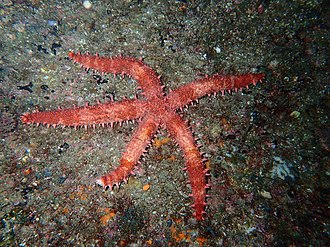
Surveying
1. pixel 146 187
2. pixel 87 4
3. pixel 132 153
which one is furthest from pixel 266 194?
pixel 87 4

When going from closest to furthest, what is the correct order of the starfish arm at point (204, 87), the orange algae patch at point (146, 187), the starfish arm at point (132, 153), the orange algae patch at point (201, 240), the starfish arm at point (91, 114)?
the orange algae patch at point (201, 240) < the starfish arm at point (132, 153) < the starfish arm at point (91, 114) < the orange algae patch at point (146, 187) < the starfish arm at point (204, 87)

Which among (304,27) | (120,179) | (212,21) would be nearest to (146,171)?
(120,179)

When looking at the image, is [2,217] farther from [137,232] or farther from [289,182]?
[289,182]

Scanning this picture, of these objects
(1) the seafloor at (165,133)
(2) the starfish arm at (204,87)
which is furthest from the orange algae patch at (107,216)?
(2) the starfish arm at (204,87)

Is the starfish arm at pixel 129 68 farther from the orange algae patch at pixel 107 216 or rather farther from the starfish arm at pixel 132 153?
the orange algae patch at pixel 107 216

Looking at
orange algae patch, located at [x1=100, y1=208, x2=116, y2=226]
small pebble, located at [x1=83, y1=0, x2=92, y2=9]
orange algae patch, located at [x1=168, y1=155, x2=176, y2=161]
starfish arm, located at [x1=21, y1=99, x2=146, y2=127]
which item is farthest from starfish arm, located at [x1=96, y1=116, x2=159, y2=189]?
small pebble, located at [x1=83, y1=0, x2=92, y2=9]

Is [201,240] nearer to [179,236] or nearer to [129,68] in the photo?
[179,236]
